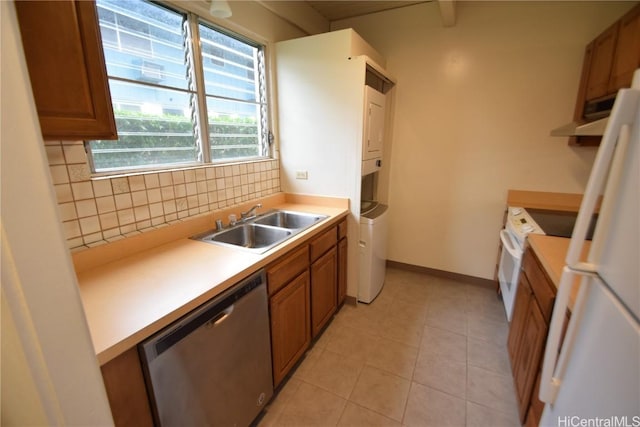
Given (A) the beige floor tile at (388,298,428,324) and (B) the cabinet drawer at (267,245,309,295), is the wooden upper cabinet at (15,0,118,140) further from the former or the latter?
(A) the beige floor tile at (388,298,428,324)

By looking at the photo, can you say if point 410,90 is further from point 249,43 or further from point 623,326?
point 623,326

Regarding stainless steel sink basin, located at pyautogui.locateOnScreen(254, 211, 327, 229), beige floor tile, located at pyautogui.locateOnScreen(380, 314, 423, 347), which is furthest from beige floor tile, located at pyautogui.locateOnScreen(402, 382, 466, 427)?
stainless steel sink basin, located at pyautogui.locateOnScreen(254, 211, 327, 229)

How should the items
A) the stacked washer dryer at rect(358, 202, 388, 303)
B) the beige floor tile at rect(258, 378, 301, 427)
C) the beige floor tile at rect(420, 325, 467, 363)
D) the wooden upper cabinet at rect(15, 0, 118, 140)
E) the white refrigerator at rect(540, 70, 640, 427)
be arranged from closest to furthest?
1. the white refrigerator at rect(540, 70, 640, 427)
2. the wooden upper cabinet at rect(15, 0, 118, 140)
3. the beige floor tile at rect(258, 378, 301, 427)
4. the beige floor tile at rect(420, 325, 467, 363)
5. the stacked washer dryer at rect(358, 202, 388, 303)

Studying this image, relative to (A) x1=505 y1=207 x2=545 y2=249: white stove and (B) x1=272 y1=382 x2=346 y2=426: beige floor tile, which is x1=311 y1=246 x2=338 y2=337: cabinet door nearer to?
(B) x1=272 y1=382 x2=346 y2=426: beige floor tile

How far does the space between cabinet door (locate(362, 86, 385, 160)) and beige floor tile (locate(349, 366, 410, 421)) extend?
1.54m

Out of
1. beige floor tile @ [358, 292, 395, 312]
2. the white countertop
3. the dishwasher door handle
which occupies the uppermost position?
the white countertop

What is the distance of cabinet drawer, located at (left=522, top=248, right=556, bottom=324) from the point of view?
1210mm

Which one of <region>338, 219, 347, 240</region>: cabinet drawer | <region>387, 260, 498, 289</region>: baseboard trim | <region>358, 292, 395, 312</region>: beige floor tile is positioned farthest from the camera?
<region>387, 260, 498, 289</region>: baseboard trim

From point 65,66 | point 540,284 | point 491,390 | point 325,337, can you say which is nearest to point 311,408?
point 325,337

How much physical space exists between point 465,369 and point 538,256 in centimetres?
91

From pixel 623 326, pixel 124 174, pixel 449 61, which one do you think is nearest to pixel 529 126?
pixel 449 61

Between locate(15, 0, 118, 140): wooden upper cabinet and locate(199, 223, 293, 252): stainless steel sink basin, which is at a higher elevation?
locate(15, 0, 118, 140): wooden upper cabinet

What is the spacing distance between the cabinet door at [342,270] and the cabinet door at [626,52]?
1937mm

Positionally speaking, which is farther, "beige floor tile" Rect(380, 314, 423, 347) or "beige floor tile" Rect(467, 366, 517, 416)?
"beige floor tile" Rect(380, 314, 423, 347)
